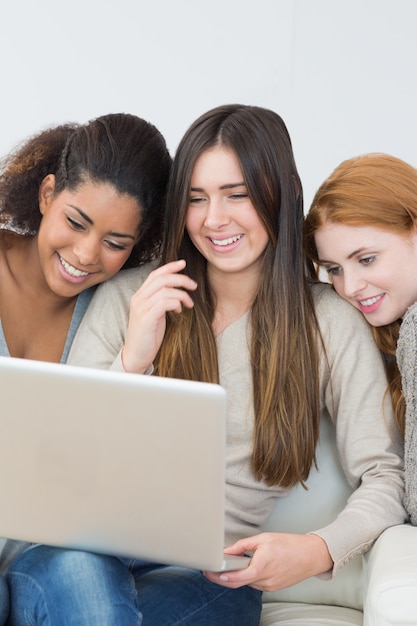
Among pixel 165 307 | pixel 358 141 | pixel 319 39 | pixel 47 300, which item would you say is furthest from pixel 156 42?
pixel 165 307

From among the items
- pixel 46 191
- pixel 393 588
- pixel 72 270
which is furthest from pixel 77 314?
pixel 393 588

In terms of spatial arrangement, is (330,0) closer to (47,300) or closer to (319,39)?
(319,39)

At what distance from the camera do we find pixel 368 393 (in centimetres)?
194

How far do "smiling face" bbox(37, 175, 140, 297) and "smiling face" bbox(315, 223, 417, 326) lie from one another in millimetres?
407

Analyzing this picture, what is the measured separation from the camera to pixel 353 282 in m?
1.93

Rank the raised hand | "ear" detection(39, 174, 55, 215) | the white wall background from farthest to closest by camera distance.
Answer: the white wall background < "ear" detection(39, 174, 55, 215) < the raised hand

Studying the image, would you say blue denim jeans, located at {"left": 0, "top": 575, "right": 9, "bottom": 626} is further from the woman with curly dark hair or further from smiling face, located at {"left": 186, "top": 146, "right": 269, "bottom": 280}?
smiling face, located at {"left": 186, "top": 146, "right": 269, "bottom": 280}

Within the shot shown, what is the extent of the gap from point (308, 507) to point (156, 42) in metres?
2.49

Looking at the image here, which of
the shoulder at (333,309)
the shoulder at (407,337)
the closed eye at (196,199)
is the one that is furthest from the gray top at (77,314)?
the shoulder at (407,337)

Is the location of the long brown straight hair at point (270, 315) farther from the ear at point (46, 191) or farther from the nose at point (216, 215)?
the ear at point (46, 191)

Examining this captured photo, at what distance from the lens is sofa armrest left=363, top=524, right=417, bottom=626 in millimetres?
1552

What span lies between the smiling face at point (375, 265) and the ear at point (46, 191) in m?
0.58

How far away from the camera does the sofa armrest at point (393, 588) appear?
1552 millimetres

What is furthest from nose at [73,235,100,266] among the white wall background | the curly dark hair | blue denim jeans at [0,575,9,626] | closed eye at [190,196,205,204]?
the white wall background
